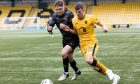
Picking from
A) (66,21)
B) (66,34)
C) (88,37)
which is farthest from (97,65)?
(66,21)

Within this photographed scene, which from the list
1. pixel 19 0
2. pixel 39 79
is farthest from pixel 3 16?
pixel 39 79

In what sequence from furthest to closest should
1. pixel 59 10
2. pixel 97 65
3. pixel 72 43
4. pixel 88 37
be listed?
pixel 72 43 < pixel 59 10 < pixel 88 37 < pixel 97 65

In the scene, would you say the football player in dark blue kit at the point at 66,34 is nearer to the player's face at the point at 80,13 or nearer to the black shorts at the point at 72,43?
the black shorts at the point at 72,43

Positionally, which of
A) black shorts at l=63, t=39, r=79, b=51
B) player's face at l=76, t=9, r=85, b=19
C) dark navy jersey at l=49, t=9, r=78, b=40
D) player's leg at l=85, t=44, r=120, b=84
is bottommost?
player's leg at l=85, t=44, r=120, b=84

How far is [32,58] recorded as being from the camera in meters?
15.4

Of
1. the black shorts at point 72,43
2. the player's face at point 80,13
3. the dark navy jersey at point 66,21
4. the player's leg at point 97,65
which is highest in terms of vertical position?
the player's face at point 80,13

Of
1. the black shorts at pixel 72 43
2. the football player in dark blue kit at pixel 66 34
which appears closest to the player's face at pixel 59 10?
the football player in dark blue kit at pixel 66 34

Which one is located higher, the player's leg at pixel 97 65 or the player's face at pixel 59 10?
the player's face at pixel 59 10

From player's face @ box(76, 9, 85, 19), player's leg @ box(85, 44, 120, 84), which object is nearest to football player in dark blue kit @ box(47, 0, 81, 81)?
player's face @ box(76, 9, 85, 19)

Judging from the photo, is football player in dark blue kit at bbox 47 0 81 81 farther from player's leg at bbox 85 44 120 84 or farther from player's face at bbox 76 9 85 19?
player's leg at bbox 85 44 120 84

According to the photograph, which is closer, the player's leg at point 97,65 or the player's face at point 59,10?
the player's leg at point 97,65

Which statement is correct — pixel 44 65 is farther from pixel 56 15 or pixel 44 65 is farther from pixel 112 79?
pixel 112 79

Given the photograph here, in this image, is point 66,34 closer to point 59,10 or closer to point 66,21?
point 66,21

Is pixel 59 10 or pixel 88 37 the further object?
pixel 59 10
